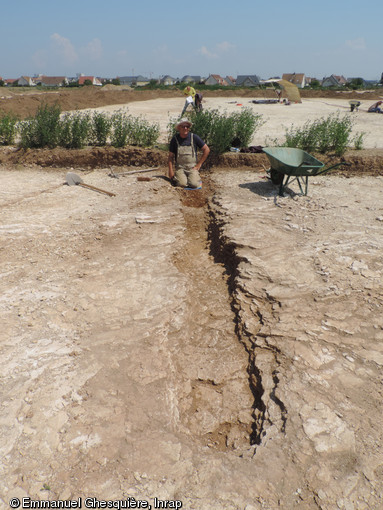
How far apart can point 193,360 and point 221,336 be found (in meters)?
0.40

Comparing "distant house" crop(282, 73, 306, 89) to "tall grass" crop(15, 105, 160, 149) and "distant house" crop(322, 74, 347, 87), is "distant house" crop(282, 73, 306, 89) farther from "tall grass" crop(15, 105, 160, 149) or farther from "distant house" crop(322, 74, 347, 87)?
"tall grass" crop(15, 105, 160, 149)

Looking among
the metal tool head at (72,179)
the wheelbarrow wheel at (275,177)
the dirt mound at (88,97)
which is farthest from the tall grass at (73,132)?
the wheelbarrow wheel at (275,177)

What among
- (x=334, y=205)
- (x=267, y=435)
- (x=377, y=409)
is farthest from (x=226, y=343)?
(x=334, y=205)

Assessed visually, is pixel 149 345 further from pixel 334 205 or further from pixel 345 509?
pixel 334 205

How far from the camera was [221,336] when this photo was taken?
3.23 m

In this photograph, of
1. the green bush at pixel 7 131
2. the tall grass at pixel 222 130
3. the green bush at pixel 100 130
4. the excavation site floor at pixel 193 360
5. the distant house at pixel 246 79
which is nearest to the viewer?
the excavation site floor at pixel 193 360

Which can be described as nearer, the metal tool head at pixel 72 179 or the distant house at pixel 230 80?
the metal tool head at pixel 72 179

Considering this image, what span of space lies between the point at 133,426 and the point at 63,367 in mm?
757

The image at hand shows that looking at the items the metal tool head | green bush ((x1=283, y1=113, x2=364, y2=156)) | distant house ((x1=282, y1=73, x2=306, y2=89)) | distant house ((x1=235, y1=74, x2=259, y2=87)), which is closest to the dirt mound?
the metal tool head

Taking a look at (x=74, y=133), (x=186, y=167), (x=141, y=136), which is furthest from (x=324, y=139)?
(x=74, y=133)

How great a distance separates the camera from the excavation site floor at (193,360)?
2004 millimetres

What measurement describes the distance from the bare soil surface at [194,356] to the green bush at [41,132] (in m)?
3.57

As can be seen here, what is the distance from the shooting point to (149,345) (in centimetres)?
298

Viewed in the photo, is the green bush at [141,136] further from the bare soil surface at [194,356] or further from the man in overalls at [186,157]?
the bare soil surface at [194,356]
